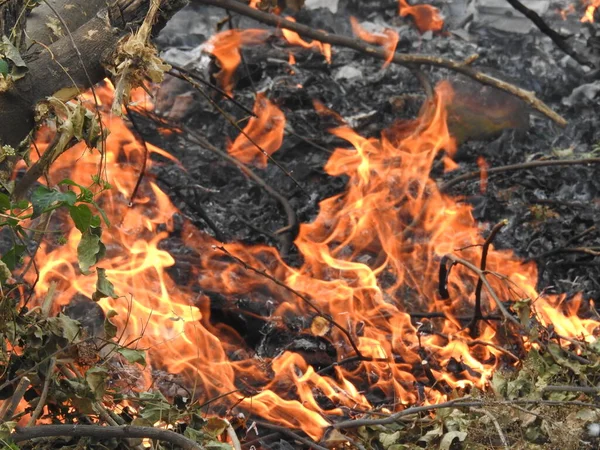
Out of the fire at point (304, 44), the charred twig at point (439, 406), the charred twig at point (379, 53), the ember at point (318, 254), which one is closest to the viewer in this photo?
the charred twig at point (439, 406)

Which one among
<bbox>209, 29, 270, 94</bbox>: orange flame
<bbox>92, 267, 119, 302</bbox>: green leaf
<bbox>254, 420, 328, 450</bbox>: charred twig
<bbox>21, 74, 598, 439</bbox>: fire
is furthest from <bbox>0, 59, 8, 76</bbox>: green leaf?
<bbox>209, 29, 270, 94</bbox>: orange flame

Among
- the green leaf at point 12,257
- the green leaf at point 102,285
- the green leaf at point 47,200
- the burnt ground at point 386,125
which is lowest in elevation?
the burnt ground at point 386,125

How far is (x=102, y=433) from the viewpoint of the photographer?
7.19ft

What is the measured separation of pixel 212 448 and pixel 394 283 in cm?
175

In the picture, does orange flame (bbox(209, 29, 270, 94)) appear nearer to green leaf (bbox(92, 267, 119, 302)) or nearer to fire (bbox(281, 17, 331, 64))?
fire (bbox(281, 17, 331, 64))

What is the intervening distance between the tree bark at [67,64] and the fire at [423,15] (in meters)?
4.14

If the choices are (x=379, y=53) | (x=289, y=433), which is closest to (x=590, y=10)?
(x=379, y=53)

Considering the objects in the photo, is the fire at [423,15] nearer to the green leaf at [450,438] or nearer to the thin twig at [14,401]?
the green leaf at [450,438]

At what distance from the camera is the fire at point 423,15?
21.1 ft

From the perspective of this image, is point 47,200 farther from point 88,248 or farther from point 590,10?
point 590,10

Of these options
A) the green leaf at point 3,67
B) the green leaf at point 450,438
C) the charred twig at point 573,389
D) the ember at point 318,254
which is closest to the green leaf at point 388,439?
the ember at point 318,254

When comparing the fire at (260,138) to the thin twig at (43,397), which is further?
the fire at (260,138)

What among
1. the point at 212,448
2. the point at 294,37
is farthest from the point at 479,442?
the point at 294,37

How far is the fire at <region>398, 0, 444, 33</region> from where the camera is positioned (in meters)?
6.44
